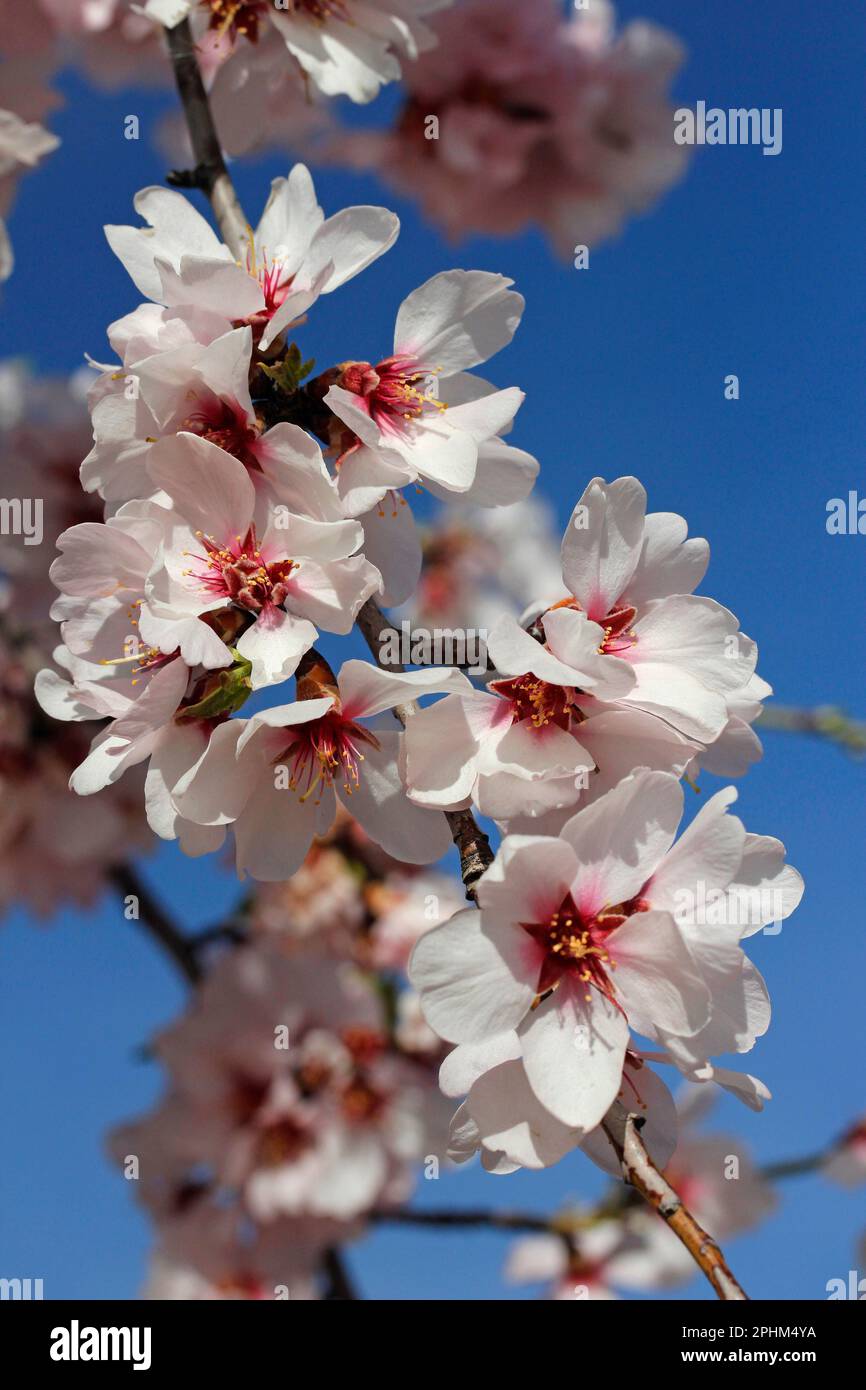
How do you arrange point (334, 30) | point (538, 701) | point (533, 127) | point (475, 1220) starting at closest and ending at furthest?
1. point (538, 701)
2. point (334, 30)
3. point (475, 1220)
4. point (533, 127)

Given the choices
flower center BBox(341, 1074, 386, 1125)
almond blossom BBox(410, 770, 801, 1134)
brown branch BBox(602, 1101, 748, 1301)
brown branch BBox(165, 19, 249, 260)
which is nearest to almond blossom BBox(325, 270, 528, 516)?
brown branch BBox(165, 19, 249, 260)

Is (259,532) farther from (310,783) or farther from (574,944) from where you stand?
(574,944)

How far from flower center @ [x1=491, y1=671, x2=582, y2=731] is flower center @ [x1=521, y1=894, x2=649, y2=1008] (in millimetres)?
138

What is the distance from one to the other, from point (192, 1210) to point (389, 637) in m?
2.28

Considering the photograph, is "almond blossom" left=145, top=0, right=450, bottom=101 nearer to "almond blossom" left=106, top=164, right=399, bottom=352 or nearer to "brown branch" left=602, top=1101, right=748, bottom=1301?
"almond blossom" left=106, top=164, right=399, bottom=352

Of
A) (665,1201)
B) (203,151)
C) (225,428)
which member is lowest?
(665,1201)

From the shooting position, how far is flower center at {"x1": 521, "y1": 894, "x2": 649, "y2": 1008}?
2.87 ft

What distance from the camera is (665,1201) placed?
0.80 metres

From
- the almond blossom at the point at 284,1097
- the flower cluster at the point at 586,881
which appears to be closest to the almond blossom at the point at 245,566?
the flower cluster at the point at 586,881

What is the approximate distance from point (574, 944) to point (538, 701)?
19 centimetres

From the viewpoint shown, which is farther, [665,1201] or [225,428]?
[225,428]

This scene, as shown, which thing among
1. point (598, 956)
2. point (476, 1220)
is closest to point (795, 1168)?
point (476, 1220)
